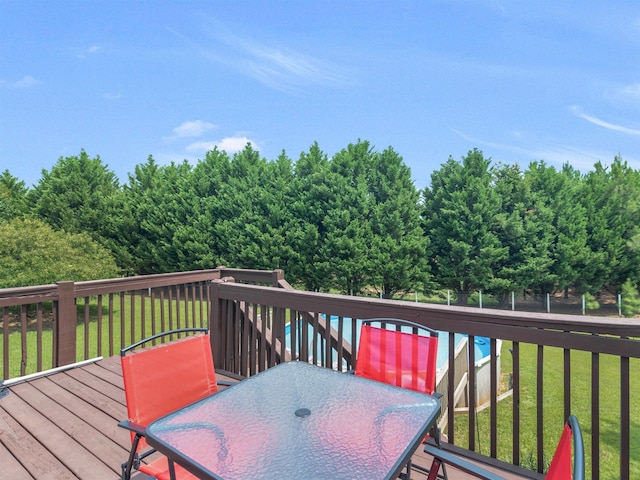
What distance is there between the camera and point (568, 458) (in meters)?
0.88

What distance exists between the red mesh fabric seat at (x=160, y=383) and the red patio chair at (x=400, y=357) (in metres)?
0.89

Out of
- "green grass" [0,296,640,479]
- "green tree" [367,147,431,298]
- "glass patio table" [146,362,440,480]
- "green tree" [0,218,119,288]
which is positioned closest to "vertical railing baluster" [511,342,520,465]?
"glass patio table" [146,362,440,480]

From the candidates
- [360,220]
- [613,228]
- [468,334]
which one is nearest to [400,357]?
[468,334]

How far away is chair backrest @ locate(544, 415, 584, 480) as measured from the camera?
847mm

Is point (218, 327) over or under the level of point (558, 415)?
over

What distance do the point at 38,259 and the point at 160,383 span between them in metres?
14.3

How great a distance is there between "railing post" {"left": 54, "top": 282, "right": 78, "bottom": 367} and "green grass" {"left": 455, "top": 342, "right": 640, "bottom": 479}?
531cm

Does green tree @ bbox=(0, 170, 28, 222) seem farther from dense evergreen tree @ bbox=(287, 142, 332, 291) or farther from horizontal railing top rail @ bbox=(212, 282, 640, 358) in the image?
horizontal railing top rail @ bbox=(212, 282, 640, 358)

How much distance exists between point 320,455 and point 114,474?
5.23 feet

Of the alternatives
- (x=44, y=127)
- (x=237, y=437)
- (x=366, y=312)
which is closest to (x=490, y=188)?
(x=366, y=312)

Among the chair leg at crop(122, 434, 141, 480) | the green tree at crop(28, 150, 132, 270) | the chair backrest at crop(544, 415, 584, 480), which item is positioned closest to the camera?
the chair backrest at crop(544, 415, 584, 480)

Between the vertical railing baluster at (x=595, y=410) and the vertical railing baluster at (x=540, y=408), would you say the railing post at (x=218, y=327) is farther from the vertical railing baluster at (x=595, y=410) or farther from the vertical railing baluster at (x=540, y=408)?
the vertical railing baluster at (x=595, y=410)

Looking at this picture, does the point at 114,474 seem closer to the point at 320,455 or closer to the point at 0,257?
the point at 320,455

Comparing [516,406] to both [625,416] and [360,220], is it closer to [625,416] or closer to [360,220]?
[625,416]
